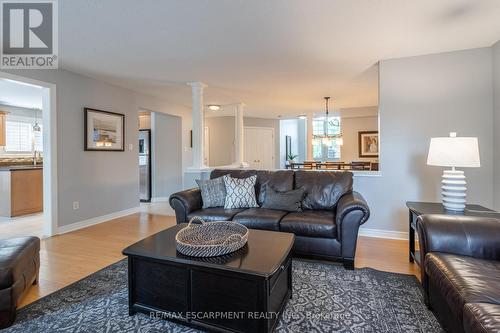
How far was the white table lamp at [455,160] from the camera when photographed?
2301mm

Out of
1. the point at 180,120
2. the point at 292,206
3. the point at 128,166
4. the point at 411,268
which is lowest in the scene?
the point at 411,268

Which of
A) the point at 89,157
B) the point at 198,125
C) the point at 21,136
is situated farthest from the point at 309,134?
the point at 21,136

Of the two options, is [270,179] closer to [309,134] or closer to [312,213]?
[312,213]

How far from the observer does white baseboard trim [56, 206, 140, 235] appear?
3.84 metres

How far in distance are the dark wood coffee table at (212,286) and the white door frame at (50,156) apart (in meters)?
2.72

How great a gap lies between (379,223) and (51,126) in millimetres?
4715

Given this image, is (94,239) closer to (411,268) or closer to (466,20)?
(411,268)

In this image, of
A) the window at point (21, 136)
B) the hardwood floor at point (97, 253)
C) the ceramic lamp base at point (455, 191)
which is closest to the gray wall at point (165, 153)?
the hardwood floor at point (97, 253)

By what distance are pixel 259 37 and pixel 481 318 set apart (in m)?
2.75

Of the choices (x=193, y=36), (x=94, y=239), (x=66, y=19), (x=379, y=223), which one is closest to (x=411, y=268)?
(x=379, y=223)

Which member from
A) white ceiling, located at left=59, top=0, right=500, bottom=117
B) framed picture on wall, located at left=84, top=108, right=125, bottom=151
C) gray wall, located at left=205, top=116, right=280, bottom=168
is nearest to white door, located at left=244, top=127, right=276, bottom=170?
gray wall, located at left=205, top=116, right=280, bottom=168

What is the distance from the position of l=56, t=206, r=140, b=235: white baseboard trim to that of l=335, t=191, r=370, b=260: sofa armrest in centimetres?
381

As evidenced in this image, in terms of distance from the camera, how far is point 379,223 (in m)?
3.59

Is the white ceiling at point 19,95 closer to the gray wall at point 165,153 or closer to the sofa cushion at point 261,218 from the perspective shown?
the gray wall at point 165,153
